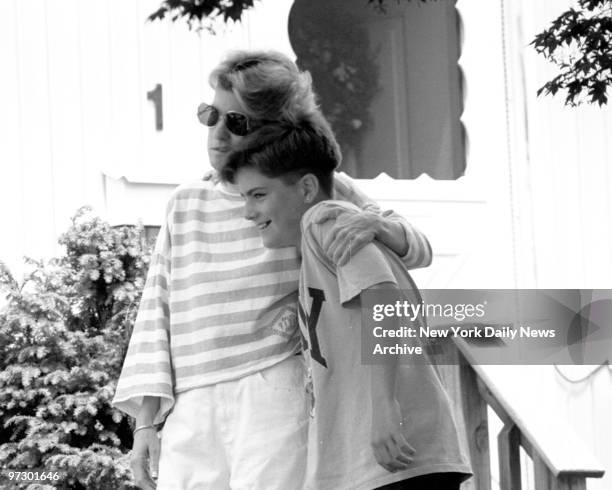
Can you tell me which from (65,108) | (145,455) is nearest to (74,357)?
(65,108)

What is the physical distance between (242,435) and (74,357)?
1.27 m

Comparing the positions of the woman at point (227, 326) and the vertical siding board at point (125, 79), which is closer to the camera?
the woman at point (227, 326)

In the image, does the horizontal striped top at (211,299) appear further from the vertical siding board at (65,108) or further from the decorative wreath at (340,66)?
the decorative wreath at (340,66)

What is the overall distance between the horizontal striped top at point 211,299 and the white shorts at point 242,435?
0.08ft

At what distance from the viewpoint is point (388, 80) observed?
404 centimetres

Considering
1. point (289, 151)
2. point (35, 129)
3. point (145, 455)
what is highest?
point (35, 129)

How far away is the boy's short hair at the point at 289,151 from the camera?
5.15 ft

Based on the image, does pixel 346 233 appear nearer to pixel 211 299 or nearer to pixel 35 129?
pixel 211 299

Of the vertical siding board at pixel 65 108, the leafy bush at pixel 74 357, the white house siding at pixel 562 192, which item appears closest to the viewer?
the leafy bush at pixel 74 357

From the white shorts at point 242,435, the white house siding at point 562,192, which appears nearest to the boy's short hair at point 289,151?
the white shorts at point 242,435

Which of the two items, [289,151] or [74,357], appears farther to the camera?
[74,357]

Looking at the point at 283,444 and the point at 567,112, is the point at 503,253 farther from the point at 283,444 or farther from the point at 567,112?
the point at 283,444

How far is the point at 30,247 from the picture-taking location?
3297 mm

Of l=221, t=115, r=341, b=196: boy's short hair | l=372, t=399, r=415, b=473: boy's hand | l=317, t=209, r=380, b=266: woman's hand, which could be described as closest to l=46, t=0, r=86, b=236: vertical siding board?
l=221, t=115, r=341, b=196: boy's short hair
